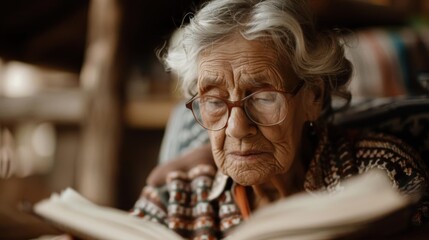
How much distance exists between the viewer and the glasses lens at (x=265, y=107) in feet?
3.76

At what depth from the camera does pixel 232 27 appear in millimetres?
1143

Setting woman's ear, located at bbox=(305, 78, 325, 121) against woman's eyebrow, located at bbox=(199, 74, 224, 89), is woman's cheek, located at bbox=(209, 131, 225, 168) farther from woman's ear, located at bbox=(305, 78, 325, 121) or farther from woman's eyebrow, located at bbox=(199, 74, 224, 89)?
woman's ear, located at bbox=(305, 78, 325, 121)

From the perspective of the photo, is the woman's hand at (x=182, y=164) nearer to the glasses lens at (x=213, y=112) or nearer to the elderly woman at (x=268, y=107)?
the elderly woman at (x=268, y=107)

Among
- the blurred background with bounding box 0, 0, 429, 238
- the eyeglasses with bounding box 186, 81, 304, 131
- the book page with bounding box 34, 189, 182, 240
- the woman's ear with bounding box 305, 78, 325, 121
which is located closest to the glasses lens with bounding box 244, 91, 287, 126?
the eyeglasses with bounding box 186, 81, 304, 131

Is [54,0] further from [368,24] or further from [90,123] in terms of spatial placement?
[368,24]

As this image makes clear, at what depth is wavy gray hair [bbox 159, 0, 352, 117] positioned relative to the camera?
113 centimetres

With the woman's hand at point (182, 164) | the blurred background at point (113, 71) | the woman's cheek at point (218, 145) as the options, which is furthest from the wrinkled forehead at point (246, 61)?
the blurred background at point (113, 71)

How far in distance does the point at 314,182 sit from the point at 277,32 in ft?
1.15

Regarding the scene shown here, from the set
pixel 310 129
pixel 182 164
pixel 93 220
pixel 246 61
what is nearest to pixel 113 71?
pixel 182 164

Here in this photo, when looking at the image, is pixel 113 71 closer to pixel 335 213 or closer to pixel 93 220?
pixel 93 220

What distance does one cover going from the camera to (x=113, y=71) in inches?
108

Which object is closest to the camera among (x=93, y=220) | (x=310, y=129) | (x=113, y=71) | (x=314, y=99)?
(x=93, y=220)

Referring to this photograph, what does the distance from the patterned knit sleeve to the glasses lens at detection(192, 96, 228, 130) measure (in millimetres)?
329

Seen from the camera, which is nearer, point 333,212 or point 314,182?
point 333,212
